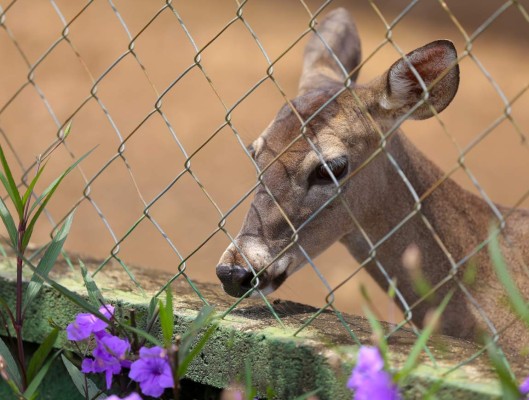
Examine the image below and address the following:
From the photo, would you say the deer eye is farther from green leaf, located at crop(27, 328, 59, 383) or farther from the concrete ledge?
green leaf, located at crop(27, 328, 59, 383)

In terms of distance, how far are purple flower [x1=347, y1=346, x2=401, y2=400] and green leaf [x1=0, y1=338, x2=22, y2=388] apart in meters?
0.99

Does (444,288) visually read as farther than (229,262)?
Yes

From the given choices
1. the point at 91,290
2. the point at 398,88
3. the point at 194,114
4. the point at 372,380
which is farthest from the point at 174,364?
the point at 194,114

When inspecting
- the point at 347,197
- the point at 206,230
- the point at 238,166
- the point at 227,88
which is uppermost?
the point at 227,88

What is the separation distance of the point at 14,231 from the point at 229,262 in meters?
0.65

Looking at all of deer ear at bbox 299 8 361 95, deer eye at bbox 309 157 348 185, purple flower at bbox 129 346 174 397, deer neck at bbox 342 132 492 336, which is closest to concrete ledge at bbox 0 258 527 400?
purple flower at bbox 129 346 174 397

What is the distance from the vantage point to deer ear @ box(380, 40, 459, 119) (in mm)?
3062

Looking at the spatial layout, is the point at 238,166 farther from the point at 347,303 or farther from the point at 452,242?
the point at 452,242

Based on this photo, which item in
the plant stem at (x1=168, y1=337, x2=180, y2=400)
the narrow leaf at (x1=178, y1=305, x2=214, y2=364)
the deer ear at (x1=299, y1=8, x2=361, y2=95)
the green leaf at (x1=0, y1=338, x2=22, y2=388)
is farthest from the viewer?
the deer ear at (x1=299, y1=8, x2=361, y2=95)

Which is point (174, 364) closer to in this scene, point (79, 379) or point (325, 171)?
point (79, 379)

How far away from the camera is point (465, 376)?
2.19 meters

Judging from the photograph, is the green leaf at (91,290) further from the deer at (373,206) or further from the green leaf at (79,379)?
the deer at (373,206)

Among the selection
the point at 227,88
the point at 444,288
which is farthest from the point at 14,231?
the point at 227,88

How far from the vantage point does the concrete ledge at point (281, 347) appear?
2.23 m
